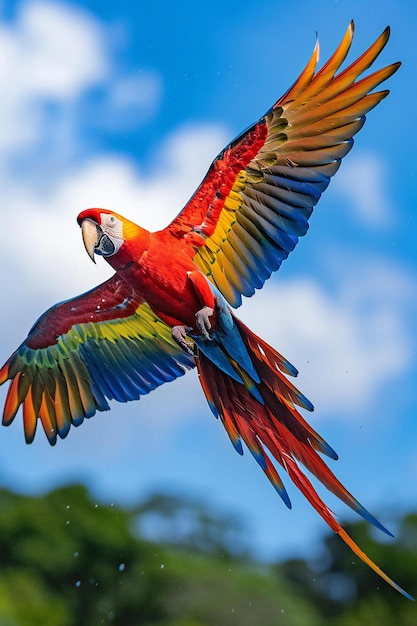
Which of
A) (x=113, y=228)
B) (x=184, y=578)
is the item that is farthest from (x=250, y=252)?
(x=184, y=578)

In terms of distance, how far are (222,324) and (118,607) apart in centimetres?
537

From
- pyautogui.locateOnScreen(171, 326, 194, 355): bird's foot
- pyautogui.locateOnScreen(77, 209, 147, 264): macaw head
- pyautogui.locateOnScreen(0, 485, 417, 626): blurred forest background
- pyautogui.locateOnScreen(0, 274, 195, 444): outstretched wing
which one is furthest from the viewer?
pyautogui.locateOnScreen(0, 485, 417, 626): blurred forest background

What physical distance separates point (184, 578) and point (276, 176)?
5844mm

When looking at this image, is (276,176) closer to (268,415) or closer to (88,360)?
(268,415)

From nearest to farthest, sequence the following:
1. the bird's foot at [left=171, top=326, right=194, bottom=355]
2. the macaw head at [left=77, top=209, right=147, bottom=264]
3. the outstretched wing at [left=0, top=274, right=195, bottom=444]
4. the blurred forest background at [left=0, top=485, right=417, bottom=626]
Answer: the macaw head at [left=77, top=209, right=147, bottom=264]
the bird's foot at [left=171, top=326, right=194, bottom=355]
the outstretched wing at [left=0, top=274, right=195, bottom=444]
the blurred forest background at [left=0, top=485, right=417, bottom=626]

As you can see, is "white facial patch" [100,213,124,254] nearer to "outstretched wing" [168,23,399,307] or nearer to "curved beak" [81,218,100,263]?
"curved beak" [81,218,100,263]

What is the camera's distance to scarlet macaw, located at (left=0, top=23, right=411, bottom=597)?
101 inches

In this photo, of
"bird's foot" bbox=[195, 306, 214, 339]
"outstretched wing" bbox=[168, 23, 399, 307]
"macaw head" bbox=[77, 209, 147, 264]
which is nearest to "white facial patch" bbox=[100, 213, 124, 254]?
"macaw head" bbox=[77, 209, 147, 264]

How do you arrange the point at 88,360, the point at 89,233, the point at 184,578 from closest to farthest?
1. the point at 89,233
2. the point at 88,360
3. the point at 184,578

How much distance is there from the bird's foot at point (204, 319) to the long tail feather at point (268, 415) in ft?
0.26

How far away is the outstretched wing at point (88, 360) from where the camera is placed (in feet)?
9.31

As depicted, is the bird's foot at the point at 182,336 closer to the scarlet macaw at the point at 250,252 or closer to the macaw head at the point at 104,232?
the scarlet macaw at the point at 250,252

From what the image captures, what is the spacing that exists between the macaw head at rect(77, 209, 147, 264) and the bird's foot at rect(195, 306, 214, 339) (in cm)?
26

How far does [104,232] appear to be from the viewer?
2535 mm
